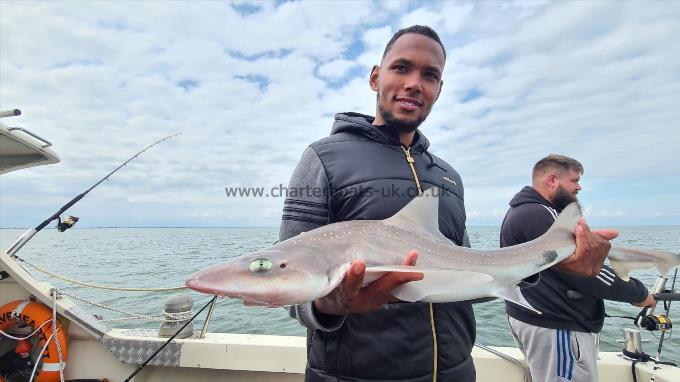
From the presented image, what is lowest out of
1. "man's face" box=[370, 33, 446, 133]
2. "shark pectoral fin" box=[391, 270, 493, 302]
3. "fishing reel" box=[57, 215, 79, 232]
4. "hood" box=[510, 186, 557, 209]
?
"shark pectoral fin" box=[391, 270, 493, 302]

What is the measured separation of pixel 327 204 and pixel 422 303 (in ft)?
2.59

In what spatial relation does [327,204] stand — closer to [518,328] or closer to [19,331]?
[518,328]

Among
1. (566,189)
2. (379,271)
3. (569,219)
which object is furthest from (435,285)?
(566,189)

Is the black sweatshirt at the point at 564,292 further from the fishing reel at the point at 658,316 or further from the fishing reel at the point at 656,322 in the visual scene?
the fishing reel at the point at 656,322

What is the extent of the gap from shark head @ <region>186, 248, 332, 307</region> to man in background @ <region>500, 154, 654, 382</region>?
10.2 ft

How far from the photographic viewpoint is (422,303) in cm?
204

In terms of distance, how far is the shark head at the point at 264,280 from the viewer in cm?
146

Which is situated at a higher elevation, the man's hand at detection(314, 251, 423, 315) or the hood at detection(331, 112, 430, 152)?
the hood at detection(331, 112, 430, 152)

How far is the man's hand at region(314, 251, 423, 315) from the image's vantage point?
1.61 metres

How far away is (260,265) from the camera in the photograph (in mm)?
1566

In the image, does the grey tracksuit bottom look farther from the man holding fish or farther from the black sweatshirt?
the man holding fish

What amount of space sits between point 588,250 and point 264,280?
7.67ft

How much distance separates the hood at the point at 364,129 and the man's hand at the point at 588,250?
4.26 ft

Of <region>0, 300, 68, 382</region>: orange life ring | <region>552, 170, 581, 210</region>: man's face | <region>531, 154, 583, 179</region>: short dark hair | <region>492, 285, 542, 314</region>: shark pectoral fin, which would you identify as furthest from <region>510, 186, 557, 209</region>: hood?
<region>0, 300, 68, 382</region>: orange life ring
